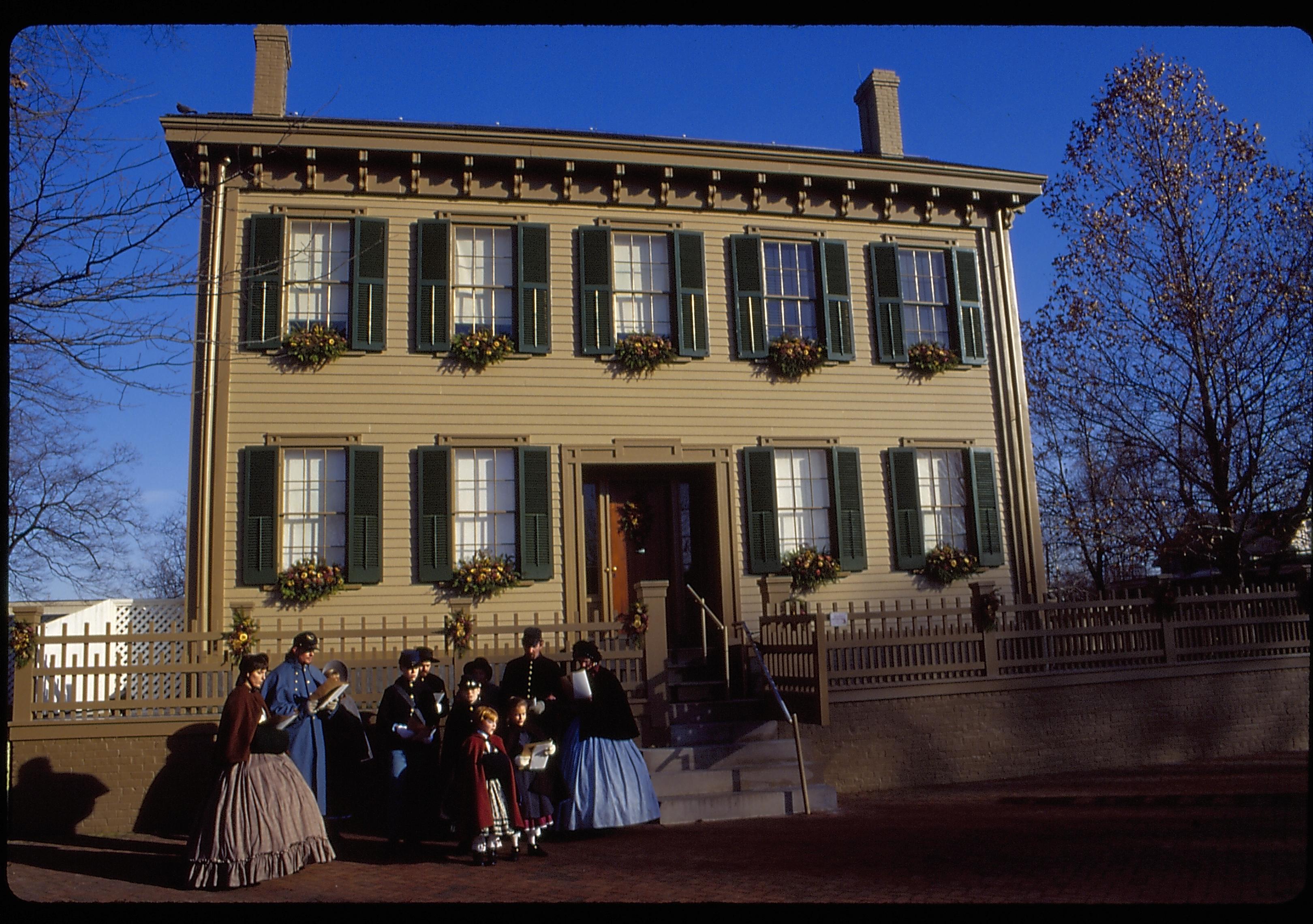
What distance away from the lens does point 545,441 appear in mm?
13914

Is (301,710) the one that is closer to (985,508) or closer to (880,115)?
(985,508)

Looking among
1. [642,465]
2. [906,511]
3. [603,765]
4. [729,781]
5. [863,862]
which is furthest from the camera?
[906,511]

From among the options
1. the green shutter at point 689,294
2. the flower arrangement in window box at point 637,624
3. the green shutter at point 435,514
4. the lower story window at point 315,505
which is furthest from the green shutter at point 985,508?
the lower story window at point 315,505

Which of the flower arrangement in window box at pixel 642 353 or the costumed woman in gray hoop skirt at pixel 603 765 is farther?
the flower arrangement in window box at pixel 642 353

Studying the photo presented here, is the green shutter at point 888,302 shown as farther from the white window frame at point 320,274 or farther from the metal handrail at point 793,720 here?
the white window frame at point 320,274

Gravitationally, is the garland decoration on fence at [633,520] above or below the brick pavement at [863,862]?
above

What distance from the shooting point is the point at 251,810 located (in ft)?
25.4

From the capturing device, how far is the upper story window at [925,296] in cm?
1559

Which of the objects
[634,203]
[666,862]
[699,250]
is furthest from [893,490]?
[666,862]

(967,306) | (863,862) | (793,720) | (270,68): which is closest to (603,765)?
(793,720)

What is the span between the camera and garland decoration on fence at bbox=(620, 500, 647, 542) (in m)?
14.5

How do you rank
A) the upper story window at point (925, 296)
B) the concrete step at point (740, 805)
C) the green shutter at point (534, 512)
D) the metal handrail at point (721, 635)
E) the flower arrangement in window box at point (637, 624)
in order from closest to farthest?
1. the concrete step at point (740, 805)
2. the flower arrangement in window box at point (637, 624)
3. the metal handrail at point (721, 635)
4. the green shutter at point (534, 512)
5. the upper story window at point (925, 296)

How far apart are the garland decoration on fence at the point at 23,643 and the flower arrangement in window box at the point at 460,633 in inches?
151

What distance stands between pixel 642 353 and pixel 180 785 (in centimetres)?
765
